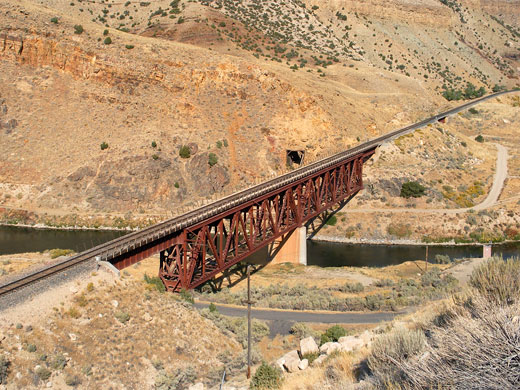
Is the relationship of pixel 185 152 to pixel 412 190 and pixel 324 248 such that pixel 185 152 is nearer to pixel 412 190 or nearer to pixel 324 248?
pixel 324 248

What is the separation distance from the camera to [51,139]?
223ft

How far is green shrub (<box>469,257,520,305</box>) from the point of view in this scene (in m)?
14.3

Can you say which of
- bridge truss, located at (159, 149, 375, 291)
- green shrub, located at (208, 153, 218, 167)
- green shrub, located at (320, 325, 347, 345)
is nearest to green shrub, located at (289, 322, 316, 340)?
green shrub, located at (320, 325, 347, 345)

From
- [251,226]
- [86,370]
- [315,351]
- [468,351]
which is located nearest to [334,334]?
[315,351]

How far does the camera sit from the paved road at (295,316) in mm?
29016

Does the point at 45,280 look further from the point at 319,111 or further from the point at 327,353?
the point at 319,111

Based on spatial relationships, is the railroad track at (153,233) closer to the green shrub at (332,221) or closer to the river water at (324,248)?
the green shrub at (332,221)

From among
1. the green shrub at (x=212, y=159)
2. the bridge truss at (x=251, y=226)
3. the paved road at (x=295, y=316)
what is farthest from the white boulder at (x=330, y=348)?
the green shrub at (x=212, y=159)

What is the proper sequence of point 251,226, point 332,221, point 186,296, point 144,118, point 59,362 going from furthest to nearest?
1. point 144,118
2. point 332,221
3. point 251,226
4. point 186,296
5. point 59,362

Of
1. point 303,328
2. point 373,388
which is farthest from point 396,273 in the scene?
point 373,388

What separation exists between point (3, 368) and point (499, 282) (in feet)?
58.6

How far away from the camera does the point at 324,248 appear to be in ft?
189

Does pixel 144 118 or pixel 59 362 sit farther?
pixel 144 118

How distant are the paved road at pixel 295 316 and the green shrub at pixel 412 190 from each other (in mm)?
37123
